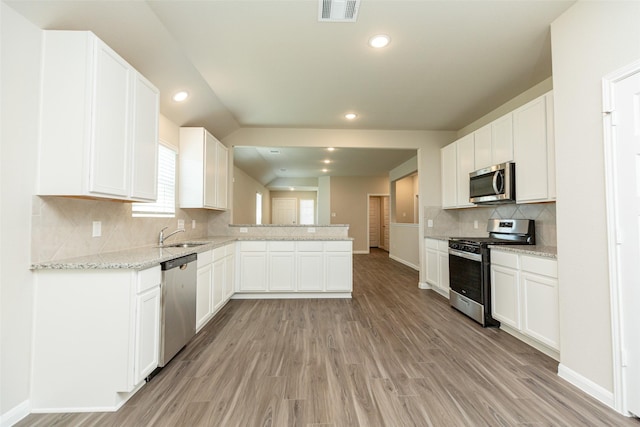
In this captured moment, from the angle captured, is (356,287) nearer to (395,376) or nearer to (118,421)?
(395,376)

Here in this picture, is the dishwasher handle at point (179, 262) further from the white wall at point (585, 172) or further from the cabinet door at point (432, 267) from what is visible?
the cabinet door at point (432, 267)

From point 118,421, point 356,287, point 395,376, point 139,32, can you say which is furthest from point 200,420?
point 356,287

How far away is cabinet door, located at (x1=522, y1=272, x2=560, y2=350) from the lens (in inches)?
89.1

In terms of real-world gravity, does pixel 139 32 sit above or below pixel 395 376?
above

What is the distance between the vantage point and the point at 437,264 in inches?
168

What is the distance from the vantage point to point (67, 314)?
171 cm

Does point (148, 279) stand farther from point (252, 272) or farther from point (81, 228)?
point (252, 272)

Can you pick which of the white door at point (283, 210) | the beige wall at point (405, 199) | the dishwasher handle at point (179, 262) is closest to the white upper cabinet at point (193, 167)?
the dishwasher handle at point (179, 262)

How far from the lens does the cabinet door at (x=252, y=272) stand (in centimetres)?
405

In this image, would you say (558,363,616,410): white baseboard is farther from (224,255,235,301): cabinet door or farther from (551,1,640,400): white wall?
(224,255,235,301): cabinet door

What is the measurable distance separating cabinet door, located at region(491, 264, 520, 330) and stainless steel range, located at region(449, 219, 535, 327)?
0.21ft

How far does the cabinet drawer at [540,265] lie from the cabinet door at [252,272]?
3048 millimetres

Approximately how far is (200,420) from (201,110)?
10.3 feet

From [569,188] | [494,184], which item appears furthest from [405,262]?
[569,188]
